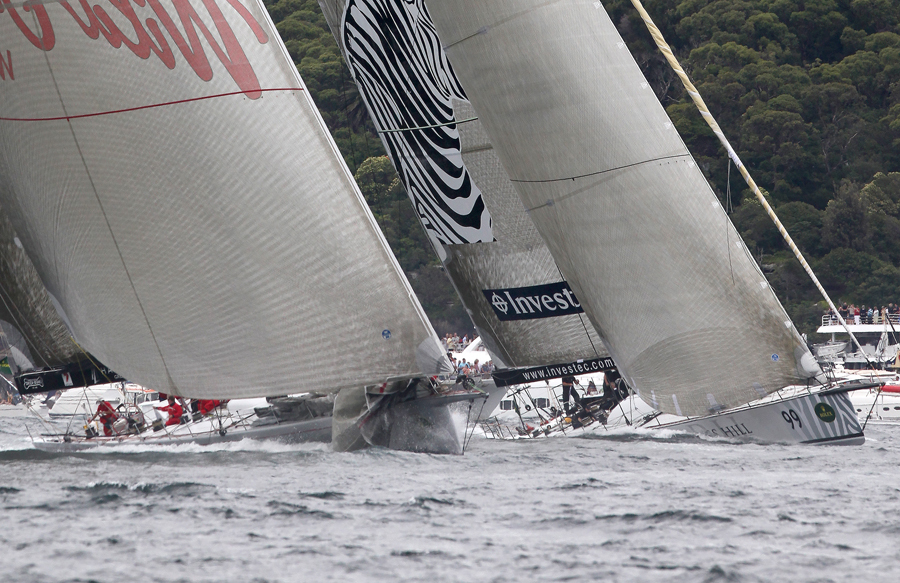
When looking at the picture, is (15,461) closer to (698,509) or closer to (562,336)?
(562,336)

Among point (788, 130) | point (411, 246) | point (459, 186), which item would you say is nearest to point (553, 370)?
point (459, 186)

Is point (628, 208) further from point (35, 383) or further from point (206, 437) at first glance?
point (35, 383)

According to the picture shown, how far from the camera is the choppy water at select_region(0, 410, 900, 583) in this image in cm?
700

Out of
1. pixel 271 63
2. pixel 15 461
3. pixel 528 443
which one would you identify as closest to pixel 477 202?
pixel 528 443

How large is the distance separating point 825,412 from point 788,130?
1309 inches

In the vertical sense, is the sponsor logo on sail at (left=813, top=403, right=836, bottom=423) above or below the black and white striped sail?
below

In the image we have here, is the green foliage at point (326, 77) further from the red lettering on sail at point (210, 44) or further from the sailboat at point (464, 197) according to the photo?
the red lettering on sail at point (210, 44)

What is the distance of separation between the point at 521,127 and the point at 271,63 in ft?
9.01

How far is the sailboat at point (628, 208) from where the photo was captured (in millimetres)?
12344

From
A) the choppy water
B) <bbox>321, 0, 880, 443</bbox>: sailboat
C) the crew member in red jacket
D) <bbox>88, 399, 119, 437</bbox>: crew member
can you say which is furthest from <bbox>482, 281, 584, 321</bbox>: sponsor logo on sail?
<bbox>88, 399, 119, 437</bbox>: crew member

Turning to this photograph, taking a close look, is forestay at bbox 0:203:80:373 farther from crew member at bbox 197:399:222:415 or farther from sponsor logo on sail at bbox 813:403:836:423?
sponsor logo on sail at bbox 813:403:836:423

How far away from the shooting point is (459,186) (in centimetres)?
1570

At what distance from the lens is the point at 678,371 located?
1256 centimetres

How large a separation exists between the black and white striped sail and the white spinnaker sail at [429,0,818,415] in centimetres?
236
